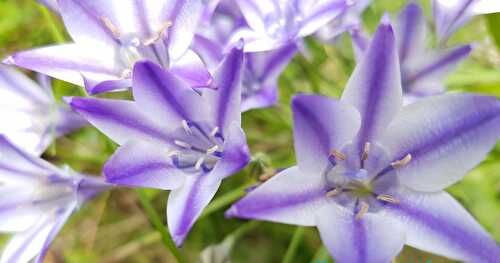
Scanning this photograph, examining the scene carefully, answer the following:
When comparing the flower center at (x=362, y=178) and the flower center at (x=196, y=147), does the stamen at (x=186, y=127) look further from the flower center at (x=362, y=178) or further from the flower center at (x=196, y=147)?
the flower center at (x=362, y=178)

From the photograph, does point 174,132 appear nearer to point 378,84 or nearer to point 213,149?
point 213,149

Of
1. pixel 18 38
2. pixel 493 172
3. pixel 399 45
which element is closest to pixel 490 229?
pixel 493 172

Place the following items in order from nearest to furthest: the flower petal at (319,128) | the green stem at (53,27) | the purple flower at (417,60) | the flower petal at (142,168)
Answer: the flower petal at (319,128)
the flower petal at (142,168)
the purple flower at (417,60)
the green stem at (53,27)

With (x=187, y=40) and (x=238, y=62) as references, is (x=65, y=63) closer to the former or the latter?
(x=187, y=40)

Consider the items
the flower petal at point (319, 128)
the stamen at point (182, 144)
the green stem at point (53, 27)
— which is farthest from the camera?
the green stem at point (53, 27)

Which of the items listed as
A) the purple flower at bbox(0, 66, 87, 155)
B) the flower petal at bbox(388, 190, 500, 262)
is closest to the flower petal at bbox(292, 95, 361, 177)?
the flower petal at bbox(388, 190, 500, 262)

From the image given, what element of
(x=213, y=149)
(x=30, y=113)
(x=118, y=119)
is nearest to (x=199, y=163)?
(x=213, y=149)

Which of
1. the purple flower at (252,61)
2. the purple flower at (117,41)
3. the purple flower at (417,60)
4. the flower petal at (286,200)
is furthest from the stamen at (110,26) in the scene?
the purple flower at (417,60)
